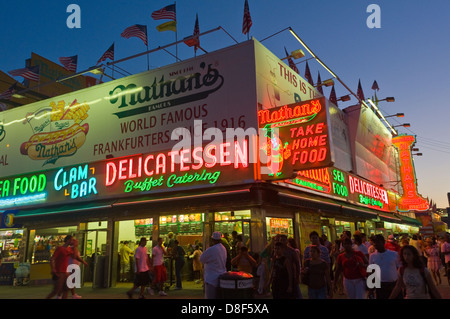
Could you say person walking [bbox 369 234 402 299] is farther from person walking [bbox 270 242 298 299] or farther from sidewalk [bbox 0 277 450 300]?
sidewalk [bbox 0 277 450 300]

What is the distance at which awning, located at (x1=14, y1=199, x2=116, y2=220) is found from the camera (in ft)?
50.9

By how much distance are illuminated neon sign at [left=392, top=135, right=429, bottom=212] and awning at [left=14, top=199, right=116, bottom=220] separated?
879 inches

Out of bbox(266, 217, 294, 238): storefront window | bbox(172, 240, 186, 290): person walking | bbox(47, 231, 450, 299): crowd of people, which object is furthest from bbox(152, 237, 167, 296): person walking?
bbox(266, 217, 294, 238): storefront window

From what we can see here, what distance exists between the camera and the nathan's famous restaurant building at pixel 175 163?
1310 cm

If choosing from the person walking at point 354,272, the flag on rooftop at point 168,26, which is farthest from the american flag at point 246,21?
the person walking at point 354,272

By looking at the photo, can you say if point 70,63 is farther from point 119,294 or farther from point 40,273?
point 119,294

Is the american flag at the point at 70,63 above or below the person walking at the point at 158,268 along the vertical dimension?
above

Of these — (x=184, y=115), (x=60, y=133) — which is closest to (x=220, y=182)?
(x=184, y=115)

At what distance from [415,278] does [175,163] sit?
10539mm

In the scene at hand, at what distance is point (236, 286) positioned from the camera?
725 centimetres

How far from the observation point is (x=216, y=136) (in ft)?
48.0

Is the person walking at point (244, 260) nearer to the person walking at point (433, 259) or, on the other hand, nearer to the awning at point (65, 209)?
the awning at point (65, 209)

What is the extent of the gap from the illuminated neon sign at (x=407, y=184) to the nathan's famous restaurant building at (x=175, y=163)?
8729 millimetres
